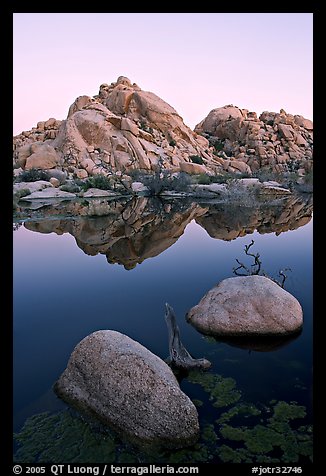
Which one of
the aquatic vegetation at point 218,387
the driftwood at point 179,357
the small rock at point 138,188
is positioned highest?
the small rock at point 138,188

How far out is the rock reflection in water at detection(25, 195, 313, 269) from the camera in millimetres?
17422

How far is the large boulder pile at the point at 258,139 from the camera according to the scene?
60750 mm

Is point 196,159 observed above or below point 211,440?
above

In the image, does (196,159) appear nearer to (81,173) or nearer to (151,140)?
(151,140)

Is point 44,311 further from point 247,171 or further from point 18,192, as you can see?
point 247,171

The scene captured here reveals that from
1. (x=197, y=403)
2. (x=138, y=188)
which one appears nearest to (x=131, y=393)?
(x=197, y=403)

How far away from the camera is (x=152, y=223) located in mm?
21891

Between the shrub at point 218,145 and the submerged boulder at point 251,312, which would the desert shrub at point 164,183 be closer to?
the submerged boulder at point 251,312

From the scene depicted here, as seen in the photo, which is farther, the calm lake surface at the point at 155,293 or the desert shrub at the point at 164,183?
the desert shrub at the point at 164,183

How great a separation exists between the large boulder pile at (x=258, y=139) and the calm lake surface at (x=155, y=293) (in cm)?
3665

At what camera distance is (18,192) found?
30016 mm

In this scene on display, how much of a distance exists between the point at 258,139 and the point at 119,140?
24952 millimetres

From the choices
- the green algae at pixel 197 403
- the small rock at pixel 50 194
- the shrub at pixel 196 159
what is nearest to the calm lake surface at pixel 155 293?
the green algae at pixel 197 403

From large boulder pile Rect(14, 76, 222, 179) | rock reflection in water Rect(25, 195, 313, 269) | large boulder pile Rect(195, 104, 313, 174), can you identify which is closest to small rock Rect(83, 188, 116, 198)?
rock reflection in water Rect(25, 195, 313, 269)
